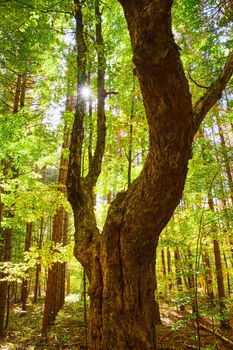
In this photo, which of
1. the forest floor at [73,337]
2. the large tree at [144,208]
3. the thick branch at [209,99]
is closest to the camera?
the large tree at [144,208]

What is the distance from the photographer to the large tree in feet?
8.99

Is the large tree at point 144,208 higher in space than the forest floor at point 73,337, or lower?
higher

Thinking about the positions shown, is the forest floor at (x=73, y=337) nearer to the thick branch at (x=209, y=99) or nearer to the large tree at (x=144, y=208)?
the large tree at (x=144, y=208)

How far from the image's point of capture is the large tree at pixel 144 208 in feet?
8.99

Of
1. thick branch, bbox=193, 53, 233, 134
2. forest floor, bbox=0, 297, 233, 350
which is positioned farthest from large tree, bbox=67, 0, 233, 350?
forest floor, bbox=0, 297, 233, 350

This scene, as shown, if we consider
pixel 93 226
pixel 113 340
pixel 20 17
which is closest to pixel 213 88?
pixel 93 226

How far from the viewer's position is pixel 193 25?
726 cm

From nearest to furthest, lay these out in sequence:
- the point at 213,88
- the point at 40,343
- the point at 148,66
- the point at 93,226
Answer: the point at 148,66
the point at 213,88
the point at 93,226
the point at 40,343

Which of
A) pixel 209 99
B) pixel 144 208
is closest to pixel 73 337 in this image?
pixel 144 208

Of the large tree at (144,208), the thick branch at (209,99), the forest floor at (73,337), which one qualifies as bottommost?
the forest floor at (73,337)

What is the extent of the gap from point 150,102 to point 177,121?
381mm

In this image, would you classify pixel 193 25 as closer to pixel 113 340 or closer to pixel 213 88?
pixel 213 88

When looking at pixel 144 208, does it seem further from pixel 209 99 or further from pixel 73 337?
pixel 73 337

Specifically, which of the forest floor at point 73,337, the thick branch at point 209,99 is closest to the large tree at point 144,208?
the thick branch at point 209,99
